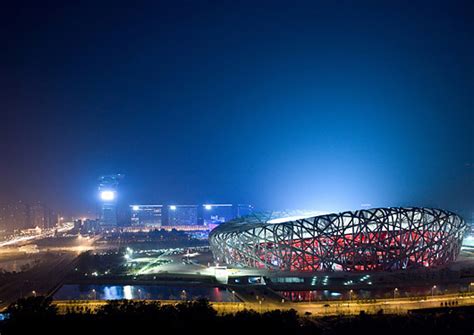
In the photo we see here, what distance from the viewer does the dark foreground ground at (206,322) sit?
122 ft

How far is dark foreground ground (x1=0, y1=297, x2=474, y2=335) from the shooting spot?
122 feet

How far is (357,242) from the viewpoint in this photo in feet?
201

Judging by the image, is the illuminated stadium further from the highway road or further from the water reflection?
the highway road

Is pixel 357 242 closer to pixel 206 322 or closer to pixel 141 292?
pixel 141 292

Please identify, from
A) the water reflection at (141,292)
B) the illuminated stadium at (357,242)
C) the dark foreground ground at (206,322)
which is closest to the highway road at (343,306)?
the dark foreground ground at (206,322)

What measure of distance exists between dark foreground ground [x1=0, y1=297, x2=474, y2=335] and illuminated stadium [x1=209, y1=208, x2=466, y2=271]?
19.5 metres


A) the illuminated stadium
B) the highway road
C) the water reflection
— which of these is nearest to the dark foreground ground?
the highway road

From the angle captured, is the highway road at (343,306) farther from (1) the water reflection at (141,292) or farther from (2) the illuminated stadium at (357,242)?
(2) the illuminated stadium at (357,242)

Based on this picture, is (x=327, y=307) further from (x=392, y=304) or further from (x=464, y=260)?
(x=464, y=260)

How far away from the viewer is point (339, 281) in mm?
55156

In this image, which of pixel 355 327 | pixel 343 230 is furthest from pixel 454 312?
pixel 343 230

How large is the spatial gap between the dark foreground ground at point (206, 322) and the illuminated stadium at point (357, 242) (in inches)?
769

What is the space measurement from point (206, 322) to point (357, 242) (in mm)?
29951

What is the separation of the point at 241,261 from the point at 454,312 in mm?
32118
